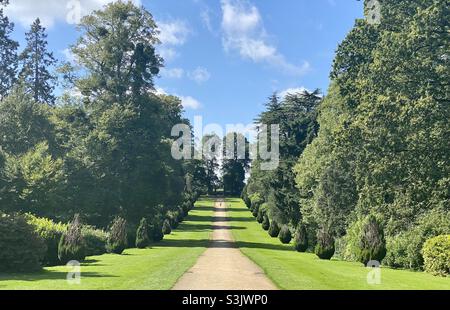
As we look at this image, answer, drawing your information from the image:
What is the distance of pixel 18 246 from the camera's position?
20.1 m

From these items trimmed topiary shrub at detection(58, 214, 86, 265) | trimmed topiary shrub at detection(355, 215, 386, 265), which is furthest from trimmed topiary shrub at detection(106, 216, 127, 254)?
trimmed topiary shrub at detection(355, 215, 386, 265)

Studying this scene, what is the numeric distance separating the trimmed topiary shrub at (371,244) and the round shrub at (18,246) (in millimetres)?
16014

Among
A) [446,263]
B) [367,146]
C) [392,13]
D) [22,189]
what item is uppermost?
[392,13]

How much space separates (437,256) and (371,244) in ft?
13.5

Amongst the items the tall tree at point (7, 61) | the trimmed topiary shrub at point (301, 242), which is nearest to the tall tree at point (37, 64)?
the tall tree at point (7, 61)

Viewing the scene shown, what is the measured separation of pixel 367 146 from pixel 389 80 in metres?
4.07

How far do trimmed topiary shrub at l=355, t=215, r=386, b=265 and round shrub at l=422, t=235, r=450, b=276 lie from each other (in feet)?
8.30

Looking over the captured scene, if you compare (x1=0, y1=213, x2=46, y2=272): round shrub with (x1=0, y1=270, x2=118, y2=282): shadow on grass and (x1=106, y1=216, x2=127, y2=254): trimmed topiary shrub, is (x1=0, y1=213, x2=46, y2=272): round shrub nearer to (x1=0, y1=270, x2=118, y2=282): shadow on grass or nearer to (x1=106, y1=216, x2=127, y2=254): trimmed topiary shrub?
(x1=0, y1=270, x2=118, y2=282): shadow on grass

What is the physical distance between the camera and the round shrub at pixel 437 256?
21.6 meters

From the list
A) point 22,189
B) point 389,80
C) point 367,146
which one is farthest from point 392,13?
point 22,189

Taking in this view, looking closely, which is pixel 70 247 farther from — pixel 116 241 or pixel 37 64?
pixel 37 64

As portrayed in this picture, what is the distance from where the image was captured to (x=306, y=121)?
57.4 m

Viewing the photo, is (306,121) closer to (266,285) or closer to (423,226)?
(423,226)
